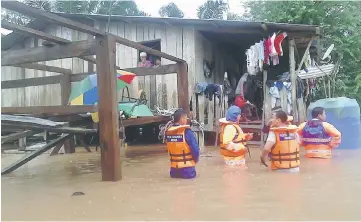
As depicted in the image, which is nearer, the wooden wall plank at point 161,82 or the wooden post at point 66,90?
the wooden post at point 66,90

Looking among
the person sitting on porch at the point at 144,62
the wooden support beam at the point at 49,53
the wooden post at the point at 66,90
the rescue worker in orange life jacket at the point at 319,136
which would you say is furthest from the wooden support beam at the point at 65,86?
the rescue worker in orange life jacket at the point at 319,136

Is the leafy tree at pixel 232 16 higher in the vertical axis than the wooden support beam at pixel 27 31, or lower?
higher

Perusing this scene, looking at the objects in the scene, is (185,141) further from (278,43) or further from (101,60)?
(278,43)

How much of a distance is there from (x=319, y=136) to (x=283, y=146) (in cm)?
186

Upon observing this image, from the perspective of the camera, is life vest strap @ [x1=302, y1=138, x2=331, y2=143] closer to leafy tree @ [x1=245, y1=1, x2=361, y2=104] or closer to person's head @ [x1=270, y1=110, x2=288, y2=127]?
person's head @ [x1=270, y1=110, x2=288, y2=127]

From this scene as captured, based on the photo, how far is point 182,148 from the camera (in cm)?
610

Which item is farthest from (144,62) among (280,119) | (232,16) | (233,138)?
(232,16)

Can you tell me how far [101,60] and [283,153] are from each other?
11.5ft

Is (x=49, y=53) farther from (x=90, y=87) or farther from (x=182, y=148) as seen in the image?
(x=182, y=148)

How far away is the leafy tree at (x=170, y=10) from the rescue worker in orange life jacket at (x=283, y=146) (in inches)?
803

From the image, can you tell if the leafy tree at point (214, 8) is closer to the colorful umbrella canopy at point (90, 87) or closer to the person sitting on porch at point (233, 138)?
the colorful umbrella canopy at point (90, 87)

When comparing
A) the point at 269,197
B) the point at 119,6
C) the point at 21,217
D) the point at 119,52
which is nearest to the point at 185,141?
the point at 269,197

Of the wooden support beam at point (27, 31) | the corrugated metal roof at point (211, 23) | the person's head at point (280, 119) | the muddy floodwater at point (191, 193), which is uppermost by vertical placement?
the corrugated metal roof at point (211, 23)

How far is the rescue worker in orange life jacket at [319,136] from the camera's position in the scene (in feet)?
26.0
